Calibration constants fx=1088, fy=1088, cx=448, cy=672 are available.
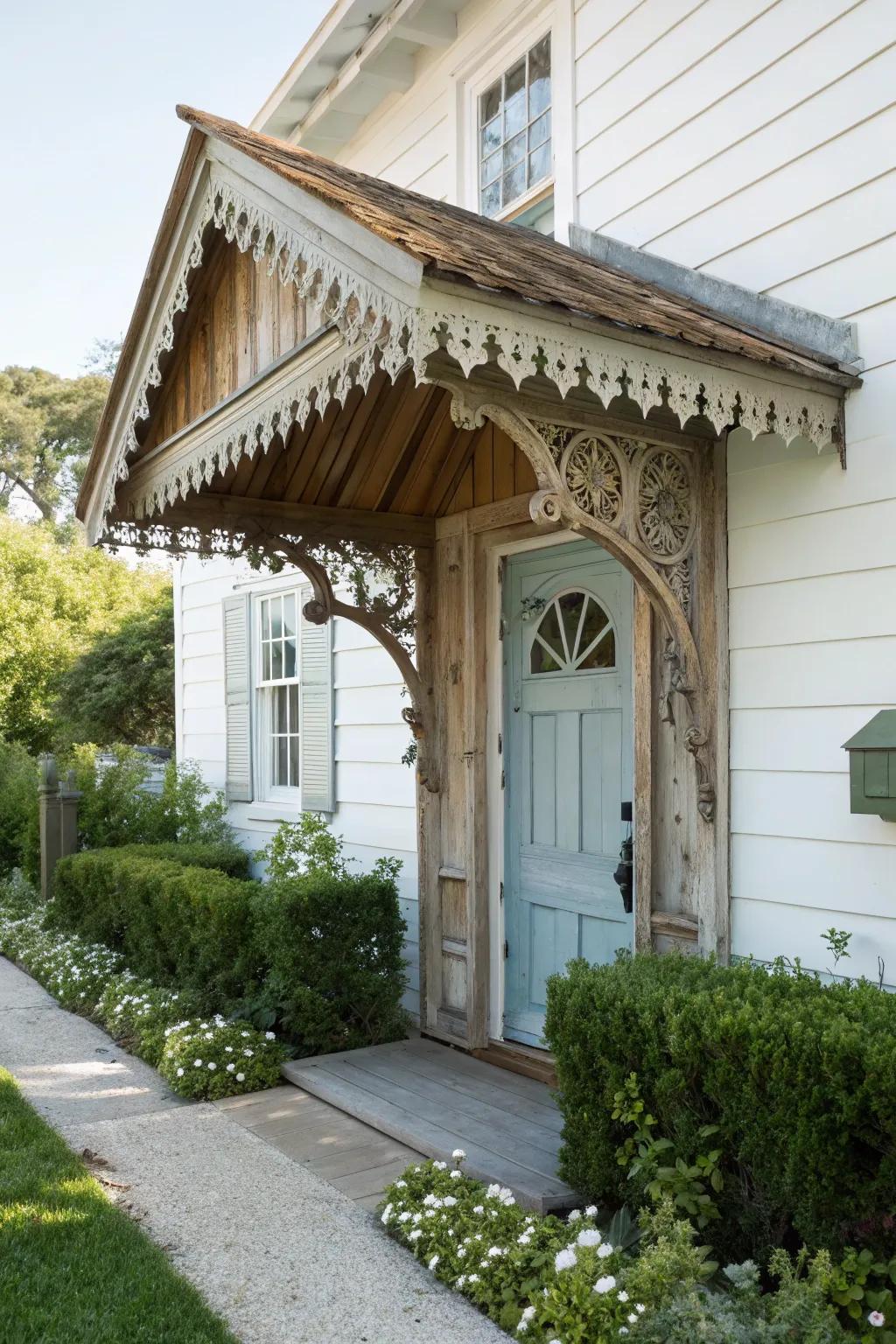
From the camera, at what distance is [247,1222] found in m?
3.61

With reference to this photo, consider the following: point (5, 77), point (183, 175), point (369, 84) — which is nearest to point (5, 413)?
point (5, 77)

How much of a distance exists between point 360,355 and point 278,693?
522 cm

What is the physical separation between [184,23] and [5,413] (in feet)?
52.4

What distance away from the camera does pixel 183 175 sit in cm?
448

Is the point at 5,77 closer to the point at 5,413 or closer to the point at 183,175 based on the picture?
the point at 5,413

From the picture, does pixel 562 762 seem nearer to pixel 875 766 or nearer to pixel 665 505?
pixel 665 505

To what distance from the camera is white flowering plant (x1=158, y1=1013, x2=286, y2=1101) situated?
4.93 metres

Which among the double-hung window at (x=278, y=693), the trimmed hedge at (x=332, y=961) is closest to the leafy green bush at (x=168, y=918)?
the trimmed hedge at (x=332, y=961)

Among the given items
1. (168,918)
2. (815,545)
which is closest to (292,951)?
(168,918)

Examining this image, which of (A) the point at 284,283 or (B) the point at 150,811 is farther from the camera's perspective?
(B) the point at 150,811

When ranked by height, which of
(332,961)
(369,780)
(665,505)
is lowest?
(332,961)

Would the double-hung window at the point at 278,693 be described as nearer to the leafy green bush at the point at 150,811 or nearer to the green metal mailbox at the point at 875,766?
the leafy green bush at the point at 150,811

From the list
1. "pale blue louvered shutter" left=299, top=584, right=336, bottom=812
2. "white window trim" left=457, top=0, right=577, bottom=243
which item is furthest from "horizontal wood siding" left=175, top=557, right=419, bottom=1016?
"white window trim" left=457, top=0, right=577, bottom=243

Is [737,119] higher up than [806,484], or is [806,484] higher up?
[737,119]
